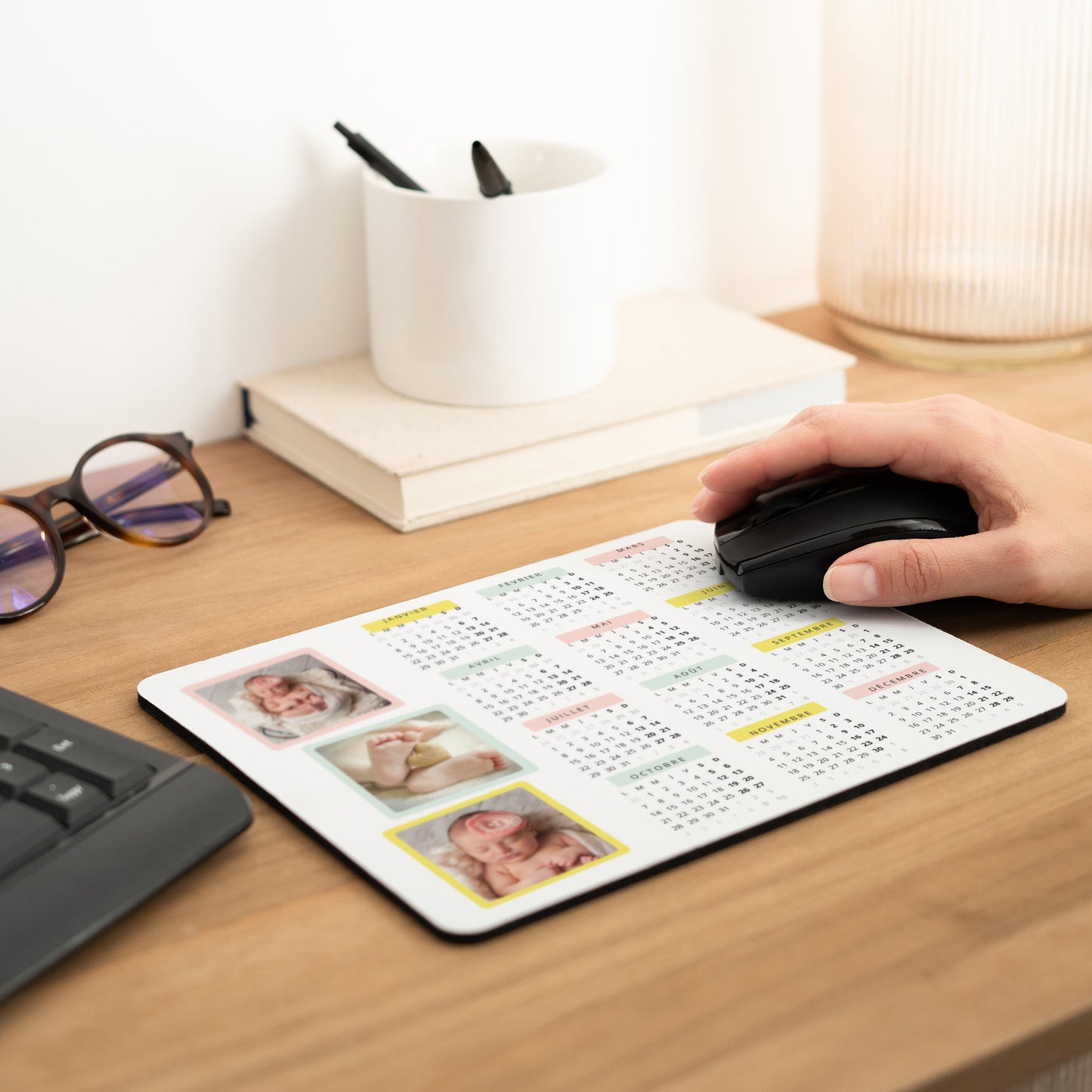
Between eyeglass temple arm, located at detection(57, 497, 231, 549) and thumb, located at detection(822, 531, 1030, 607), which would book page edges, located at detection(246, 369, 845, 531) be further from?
thumb, located at detection(822, 531, 1030, 607)

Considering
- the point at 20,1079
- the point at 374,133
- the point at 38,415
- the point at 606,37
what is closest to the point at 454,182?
the point at 374,133

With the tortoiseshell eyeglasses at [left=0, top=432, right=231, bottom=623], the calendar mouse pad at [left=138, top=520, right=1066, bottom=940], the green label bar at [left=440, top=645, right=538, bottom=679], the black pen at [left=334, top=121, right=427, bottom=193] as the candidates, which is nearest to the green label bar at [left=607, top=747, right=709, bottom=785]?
the calendar mouse pad at [left=138, top=520, right=1066, bottom=940]

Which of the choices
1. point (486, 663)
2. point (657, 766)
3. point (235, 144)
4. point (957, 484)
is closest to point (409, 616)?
point (486, 663)

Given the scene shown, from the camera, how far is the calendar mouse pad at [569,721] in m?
0.51

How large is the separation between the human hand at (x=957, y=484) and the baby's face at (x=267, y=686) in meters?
0.24

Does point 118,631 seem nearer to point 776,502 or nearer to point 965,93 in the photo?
point 776,502

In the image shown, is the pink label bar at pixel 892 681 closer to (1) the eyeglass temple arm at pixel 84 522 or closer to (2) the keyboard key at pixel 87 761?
(2) the keyboard key at pixel 87 761

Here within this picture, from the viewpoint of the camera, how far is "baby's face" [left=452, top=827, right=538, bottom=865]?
1.65 ft

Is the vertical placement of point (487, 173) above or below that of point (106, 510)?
above

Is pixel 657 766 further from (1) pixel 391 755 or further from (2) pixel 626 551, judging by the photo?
(2) pixel 626 551

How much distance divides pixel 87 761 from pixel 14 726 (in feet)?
0.15

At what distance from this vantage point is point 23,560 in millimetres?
725

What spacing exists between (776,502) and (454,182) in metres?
0.39

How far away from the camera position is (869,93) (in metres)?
1.02
